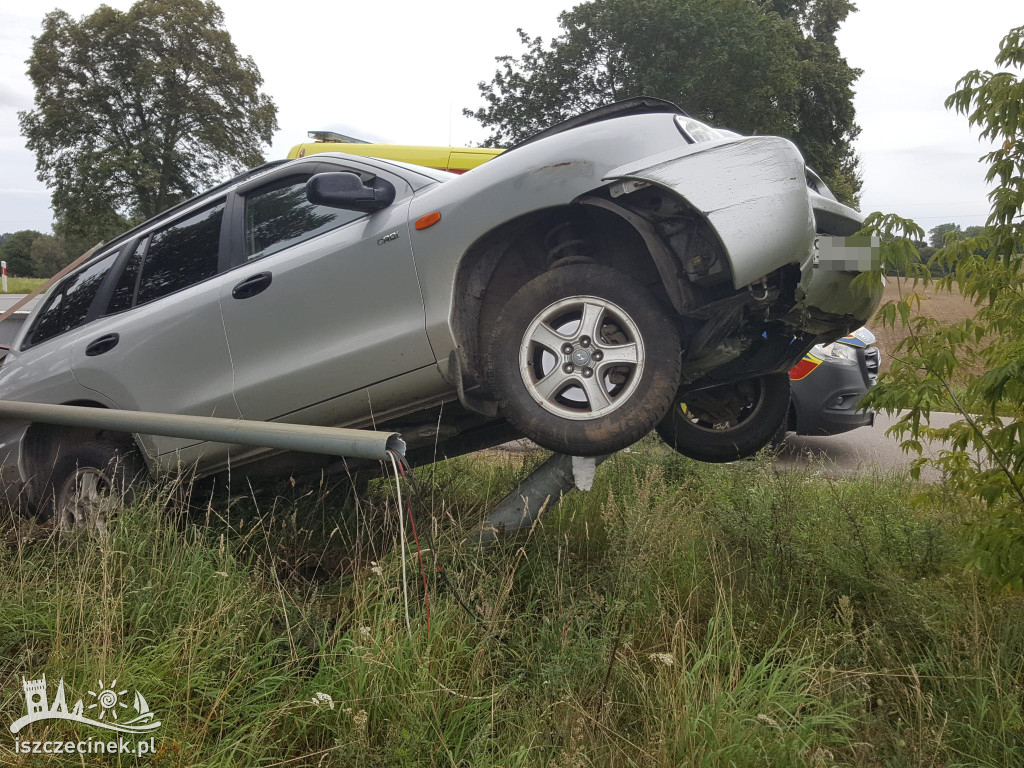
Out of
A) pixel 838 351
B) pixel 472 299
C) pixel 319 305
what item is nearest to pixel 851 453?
pixel 838 351

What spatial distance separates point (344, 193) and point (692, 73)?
17.9 meters

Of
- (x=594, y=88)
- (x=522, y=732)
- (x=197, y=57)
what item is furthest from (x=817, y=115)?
(x=522, y=732)

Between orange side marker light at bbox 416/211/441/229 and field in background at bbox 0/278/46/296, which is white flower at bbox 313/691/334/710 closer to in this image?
orange side marker light at bbox 416/211/441/229

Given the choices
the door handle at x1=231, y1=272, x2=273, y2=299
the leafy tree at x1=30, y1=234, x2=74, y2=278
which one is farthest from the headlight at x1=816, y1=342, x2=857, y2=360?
the leafy tree at x1=30, y1=234, x2=74, y2=278

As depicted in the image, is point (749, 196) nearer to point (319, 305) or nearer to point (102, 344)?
point (319, 305)

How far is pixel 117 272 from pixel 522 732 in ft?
10.4

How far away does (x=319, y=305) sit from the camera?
3080 mm

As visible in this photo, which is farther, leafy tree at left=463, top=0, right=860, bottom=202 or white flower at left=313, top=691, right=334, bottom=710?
leafy tree at left=463, top=0, right=860, bottom=202

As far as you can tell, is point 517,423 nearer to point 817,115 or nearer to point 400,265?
point 400,265

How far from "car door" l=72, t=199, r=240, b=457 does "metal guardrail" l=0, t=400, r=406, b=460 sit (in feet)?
→ 1.35

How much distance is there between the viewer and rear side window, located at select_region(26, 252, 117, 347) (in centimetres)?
404

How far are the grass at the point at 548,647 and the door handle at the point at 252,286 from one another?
962 millimetres

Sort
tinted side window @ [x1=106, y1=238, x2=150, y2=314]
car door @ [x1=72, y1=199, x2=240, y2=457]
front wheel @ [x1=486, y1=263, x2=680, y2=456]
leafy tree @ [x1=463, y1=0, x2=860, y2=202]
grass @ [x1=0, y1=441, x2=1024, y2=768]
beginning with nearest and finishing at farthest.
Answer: grass @ [x1=0, y1=441, x2=1024, y2=768] < front wheel @ [x1=486, y1=263, x2=680, y2=456] < car door @ [x1=72, y1=199, x2=240, y2=457] < tinted side window @ [x1=106, y1=238, x2=150, y2=314] < leafy tree @ [x1=463, y1=0, x2=860, y2=202]

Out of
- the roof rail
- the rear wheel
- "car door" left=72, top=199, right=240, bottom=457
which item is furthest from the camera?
the roof rail
